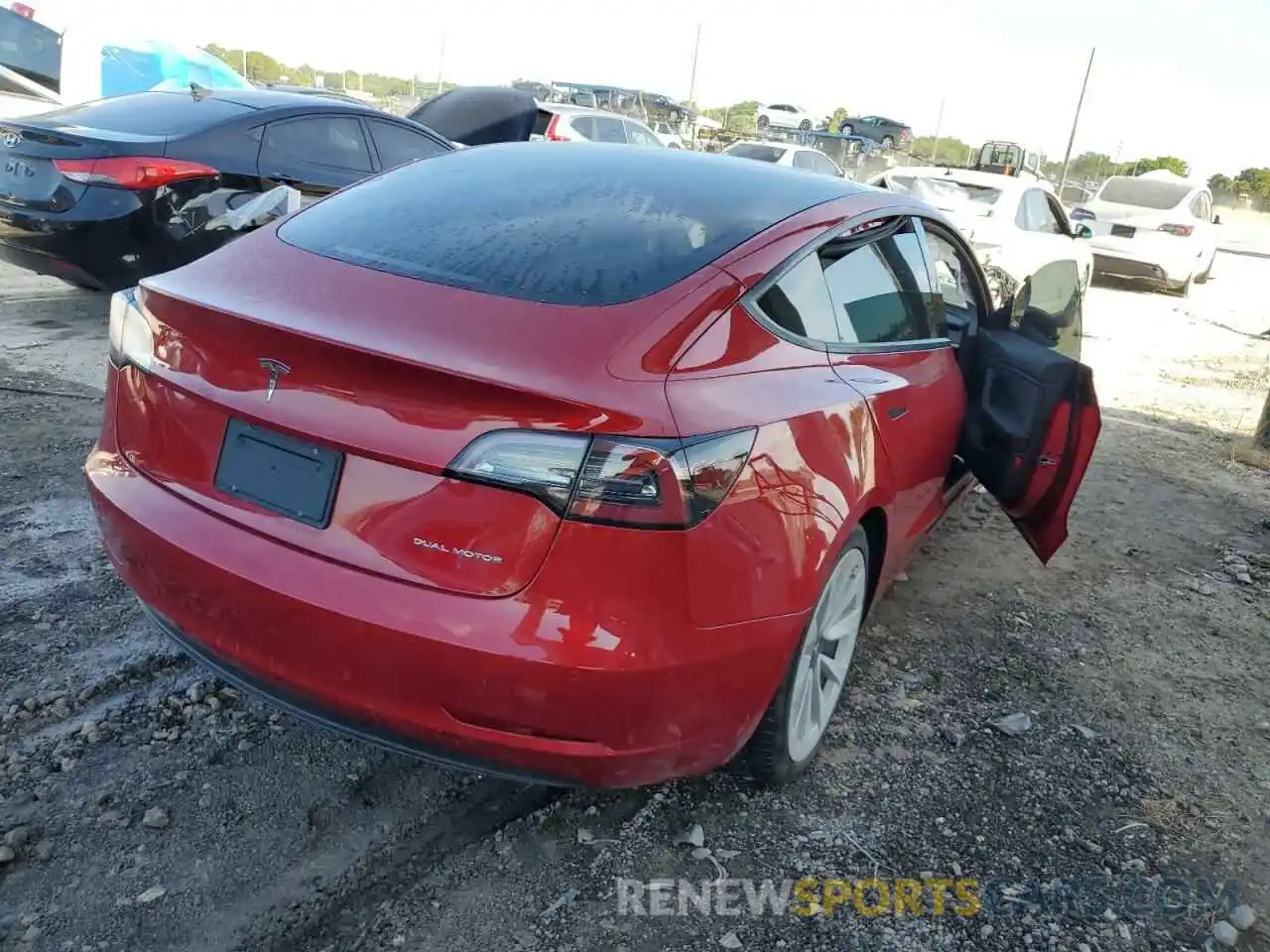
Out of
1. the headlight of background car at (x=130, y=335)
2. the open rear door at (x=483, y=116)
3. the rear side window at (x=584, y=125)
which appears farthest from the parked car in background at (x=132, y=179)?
the rear side window at (x=584, y=125)

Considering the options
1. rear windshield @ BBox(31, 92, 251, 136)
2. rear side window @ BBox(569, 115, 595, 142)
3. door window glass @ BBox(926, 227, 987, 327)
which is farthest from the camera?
rear side window @ BBox(569, 115, 595, 142)

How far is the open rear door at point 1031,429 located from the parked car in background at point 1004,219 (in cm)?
578

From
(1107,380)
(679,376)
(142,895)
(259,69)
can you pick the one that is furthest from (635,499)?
(259,69)

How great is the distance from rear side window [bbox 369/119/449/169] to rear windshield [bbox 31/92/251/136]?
3.14 feet

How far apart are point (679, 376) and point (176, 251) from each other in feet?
15.1

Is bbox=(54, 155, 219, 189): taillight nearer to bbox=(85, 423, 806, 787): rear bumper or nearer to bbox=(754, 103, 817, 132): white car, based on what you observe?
bbox=(85, 423, 806, 787): rear bumper

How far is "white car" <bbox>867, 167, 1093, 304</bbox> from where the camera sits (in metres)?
9.65

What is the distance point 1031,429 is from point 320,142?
16.3 ft

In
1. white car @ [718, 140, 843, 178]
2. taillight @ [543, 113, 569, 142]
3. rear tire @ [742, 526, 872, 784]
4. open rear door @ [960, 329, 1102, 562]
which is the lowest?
rear tire @ [742, 526, 872, 784]

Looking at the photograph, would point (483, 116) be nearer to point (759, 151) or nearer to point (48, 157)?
point (48, 157)

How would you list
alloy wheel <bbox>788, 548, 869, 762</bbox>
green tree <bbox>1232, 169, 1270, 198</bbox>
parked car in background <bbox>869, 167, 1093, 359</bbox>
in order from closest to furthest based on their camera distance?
alloy wheel <bbox>788, 548, 869, 762</bbox>, parked car in background <bbox>869, 167, 1093, 359</bbox>, green tree <bbox>1232, 169, 1270, 198</bbox>

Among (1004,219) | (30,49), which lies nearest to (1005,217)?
(1004,219)

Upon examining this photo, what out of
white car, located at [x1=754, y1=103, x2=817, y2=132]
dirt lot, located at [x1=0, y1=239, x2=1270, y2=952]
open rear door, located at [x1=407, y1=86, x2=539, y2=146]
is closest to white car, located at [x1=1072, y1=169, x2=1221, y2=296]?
open rear door, located at [x1=407, y1=86, x2=539, y2=146]

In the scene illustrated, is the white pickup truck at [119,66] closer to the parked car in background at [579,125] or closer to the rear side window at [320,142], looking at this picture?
the parked car in background at [579,125]
